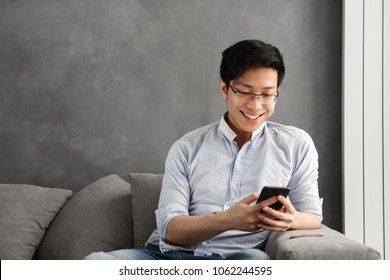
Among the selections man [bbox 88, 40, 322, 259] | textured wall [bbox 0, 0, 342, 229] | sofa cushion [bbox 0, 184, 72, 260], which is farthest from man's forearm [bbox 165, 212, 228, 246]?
textured wall [bbox 0, 0, 342, 229]

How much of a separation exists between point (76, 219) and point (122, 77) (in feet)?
2.69

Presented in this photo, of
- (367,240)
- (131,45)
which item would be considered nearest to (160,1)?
(131,45)

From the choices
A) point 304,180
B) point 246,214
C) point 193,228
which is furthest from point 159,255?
point 304,180

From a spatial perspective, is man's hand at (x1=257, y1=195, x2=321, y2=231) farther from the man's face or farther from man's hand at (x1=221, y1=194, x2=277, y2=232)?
the man's face

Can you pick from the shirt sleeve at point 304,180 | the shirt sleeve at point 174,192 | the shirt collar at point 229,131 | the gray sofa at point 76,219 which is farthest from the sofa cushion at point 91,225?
the shirt sleeve at point 304,180

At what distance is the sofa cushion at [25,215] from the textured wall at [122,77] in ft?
0.97

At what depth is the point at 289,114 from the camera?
3.04 metres

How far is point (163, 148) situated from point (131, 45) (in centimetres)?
56

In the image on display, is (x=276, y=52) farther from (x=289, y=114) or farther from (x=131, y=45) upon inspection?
(x=131, y=45)

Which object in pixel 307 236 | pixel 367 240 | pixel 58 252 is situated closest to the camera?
pixel 307 236

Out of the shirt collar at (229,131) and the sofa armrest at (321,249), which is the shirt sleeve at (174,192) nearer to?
the shirt collar at (229,131)

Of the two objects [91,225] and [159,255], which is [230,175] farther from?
[91,225]

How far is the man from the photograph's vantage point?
2104 millimetres

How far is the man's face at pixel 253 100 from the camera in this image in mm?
2143
